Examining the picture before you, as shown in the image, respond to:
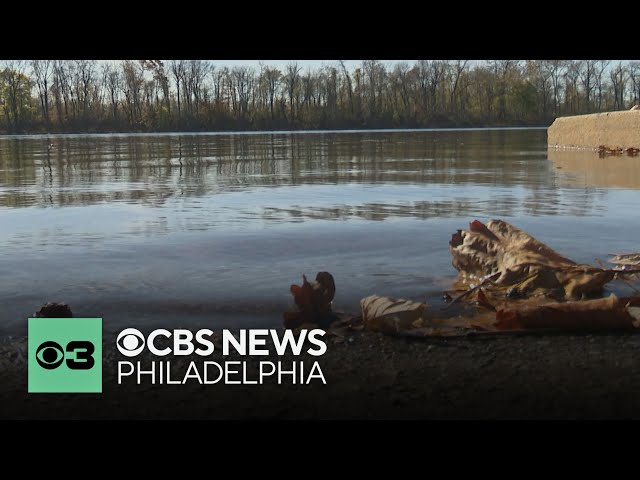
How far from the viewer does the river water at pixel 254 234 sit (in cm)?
416

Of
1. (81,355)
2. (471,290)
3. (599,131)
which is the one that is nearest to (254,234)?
(471,290)

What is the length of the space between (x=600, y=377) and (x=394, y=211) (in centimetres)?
531

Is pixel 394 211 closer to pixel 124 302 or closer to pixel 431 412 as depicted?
pixel 124 302

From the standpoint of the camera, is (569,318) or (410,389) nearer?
(410,389)

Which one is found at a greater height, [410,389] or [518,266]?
[518,266]

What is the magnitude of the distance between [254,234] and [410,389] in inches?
157

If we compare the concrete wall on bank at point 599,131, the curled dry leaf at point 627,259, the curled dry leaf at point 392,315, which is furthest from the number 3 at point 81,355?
the concrete wall on bank at point 599,131

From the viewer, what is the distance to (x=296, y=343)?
3211mm

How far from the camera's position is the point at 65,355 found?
115 inches

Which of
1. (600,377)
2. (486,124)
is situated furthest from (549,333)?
(486,124)

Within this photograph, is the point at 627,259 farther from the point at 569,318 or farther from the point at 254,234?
the point at 254,234

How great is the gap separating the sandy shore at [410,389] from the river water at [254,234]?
2.80ft

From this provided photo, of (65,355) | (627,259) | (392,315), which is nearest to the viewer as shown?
(65,355)

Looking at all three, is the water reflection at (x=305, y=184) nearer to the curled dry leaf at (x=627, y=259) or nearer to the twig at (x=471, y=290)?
the curled dry leaf at (x=627, y=259)
